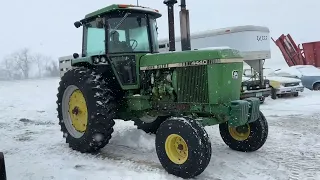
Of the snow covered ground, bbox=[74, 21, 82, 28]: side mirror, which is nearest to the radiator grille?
the snow covered ground

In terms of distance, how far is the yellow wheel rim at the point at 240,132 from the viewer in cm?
577

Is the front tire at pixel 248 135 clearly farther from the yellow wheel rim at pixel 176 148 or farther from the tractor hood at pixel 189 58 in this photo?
the yellow wheel rim at pixel 176 148

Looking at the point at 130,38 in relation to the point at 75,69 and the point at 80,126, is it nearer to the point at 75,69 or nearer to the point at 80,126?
the point at 75,69

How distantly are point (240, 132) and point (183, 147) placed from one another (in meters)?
1.59

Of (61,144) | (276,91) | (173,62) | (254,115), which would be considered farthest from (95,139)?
(276,91)

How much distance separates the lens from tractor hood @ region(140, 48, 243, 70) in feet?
15.9

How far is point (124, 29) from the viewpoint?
5.96m

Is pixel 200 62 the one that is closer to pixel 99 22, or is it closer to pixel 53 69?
pixel 99 22

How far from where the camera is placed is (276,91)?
13.7 meters

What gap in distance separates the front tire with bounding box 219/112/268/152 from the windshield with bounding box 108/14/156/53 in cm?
207

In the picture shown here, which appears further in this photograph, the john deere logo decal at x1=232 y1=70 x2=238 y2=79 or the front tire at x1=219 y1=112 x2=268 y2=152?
the front tire at x1=219 y1=112 x2=268 y2=152

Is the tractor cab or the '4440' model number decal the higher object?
the tractor cab

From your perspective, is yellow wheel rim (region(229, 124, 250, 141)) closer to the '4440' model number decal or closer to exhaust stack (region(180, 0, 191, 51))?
the '4440' model number decal

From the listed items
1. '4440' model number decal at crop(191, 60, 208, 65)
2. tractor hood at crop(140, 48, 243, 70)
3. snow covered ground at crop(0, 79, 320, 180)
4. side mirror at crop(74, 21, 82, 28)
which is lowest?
snow covered ground at crop(0, 79, 320, 180)
